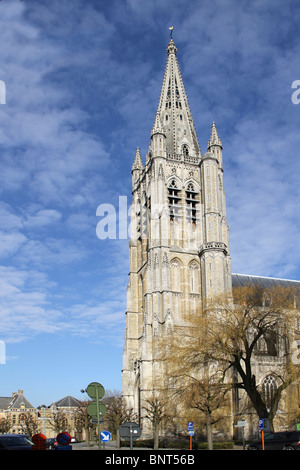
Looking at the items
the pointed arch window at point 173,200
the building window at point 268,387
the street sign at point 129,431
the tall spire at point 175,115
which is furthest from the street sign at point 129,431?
the tall spire at point 175,115

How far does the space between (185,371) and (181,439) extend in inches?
646

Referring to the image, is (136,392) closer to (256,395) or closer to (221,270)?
(221,270)

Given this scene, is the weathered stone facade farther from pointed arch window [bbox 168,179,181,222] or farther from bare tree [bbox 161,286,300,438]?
bare tree [bbox 161,286,300,438]

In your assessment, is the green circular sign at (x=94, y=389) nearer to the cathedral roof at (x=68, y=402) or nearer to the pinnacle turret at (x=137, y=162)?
the pinnacle turret at (x=137, y=162)

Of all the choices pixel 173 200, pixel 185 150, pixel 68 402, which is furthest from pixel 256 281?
pixel 68 402

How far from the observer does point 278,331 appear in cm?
3172

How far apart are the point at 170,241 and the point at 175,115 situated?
17.9m

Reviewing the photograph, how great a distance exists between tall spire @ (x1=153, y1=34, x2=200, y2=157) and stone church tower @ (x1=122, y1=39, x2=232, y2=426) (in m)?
0.14

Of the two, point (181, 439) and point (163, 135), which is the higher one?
point (163, 135)

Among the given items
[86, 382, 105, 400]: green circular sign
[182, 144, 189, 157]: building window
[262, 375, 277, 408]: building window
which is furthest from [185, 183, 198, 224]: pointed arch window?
[86, 382, 105, 400]: green circular sign

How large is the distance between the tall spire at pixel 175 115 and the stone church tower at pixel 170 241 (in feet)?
0.45

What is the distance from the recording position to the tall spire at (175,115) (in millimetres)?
61062

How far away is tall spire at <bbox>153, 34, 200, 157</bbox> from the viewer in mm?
61062
